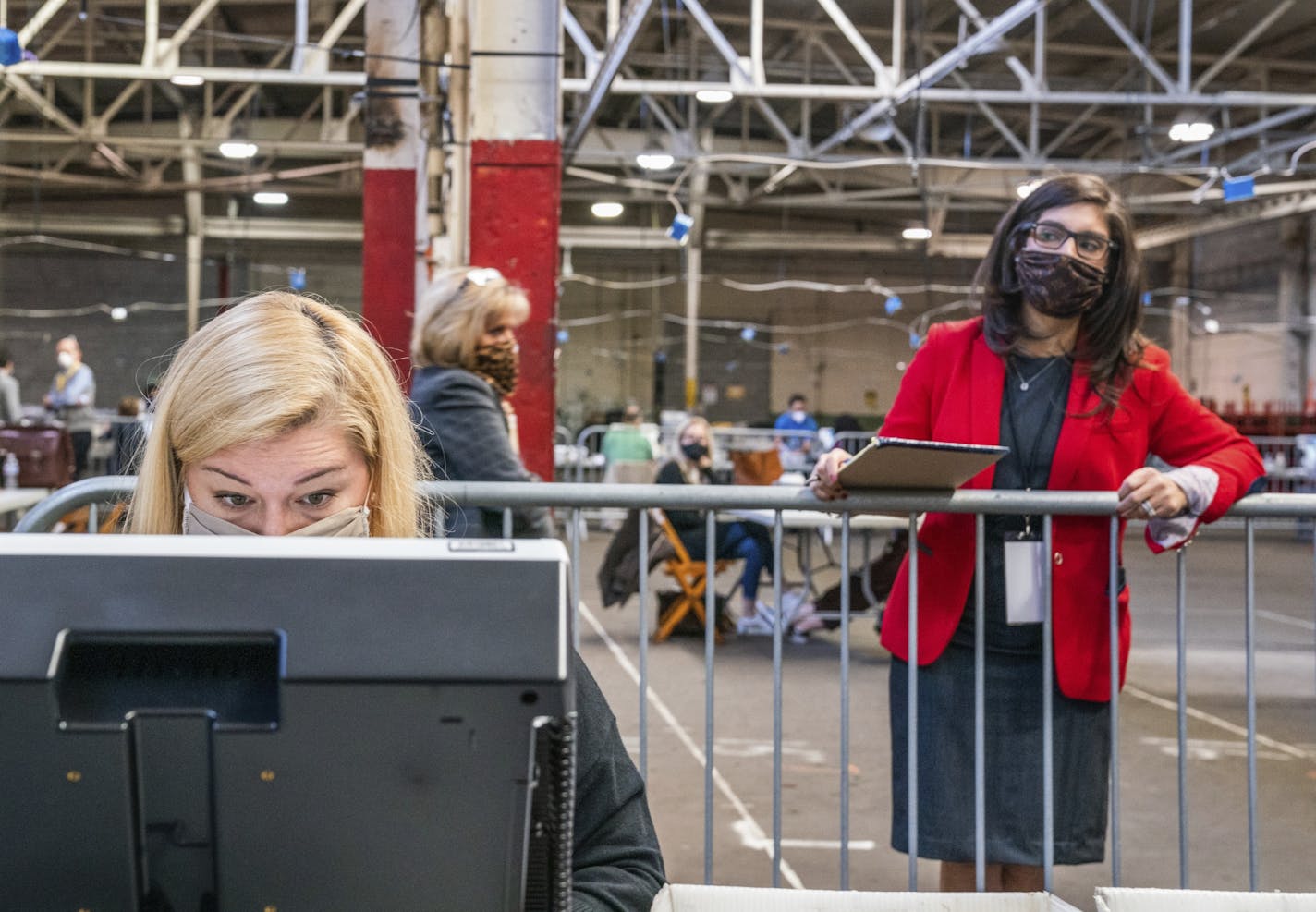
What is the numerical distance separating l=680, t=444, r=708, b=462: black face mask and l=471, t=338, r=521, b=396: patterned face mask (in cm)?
483

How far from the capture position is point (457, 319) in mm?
3197

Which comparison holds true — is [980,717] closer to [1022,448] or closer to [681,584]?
[1022,448]

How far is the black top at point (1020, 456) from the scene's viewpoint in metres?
2.44

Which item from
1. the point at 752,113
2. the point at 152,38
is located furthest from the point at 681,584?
the point at 752,113

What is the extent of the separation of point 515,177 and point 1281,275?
19.7 metres

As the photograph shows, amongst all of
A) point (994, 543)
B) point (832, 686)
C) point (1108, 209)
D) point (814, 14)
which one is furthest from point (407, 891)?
point (814, 14)

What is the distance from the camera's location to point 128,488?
2.23 meters

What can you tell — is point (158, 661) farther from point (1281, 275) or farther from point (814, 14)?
point (1281, 275)

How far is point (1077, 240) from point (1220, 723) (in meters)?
3.74

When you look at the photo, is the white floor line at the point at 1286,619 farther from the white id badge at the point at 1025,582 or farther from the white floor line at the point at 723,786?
the white id badge at the point at 1025,582

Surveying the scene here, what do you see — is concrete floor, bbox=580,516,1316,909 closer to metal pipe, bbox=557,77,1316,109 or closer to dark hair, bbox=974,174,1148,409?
dark hair, bbox=974,174,1148,409

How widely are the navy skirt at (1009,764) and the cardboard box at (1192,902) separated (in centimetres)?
100

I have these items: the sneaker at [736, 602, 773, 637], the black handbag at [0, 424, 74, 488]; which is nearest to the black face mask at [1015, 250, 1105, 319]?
the sneaker at [736, 602, 773, 637]

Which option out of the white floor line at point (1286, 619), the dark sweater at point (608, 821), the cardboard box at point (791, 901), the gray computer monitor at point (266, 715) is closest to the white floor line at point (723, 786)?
the cardboard box at point (791, 901)
